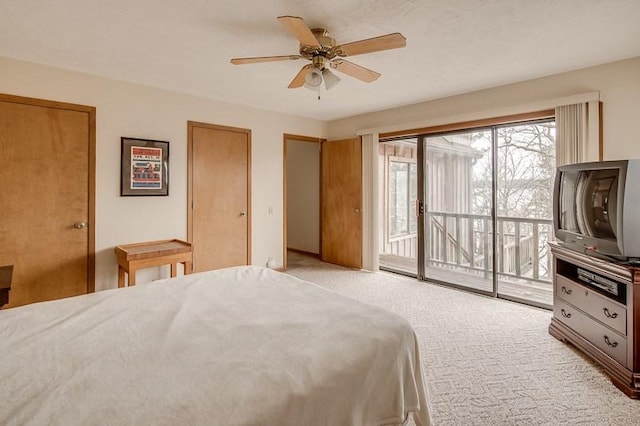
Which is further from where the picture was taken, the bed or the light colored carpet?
the light colored carpet

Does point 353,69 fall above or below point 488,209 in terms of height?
above

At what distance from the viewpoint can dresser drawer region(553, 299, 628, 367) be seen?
2.08m

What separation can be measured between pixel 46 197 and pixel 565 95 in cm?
516

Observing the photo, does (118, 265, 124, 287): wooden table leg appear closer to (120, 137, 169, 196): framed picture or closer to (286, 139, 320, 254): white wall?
(120, 137, 169, 196): framed picture

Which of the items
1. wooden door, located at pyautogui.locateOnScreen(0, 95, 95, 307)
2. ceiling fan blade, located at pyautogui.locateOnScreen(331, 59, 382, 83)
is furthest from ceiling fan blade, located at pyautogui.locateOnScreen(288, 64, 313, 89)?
wooden door, located at pyautogui.locateOnScreen(0, 95, 95, 307)

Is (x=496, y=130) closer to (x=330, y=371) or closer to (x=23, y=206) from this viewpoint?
(x=330, y=371)

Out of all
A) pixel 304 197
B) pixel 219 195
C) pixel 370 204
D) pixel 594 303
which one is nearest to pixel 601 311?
pixel 594 303

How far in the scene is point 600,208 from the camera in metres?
2.32

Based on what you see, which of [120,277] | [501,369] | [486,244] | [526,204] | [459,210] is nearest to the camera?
[501,369]

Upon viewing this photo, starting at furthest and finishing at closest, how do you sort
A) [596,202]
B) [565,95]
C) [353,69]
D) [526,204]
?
[526,204] → [565,95] → [353,69] → [596,202]

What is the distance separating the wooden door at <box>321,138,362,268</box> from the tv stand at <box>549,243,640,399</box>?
2753mm

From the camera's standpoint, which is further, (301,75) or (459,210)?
(459,210)

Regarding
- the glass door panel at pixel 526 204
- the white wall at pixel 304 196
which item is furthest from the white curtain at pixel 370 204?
the glass door panel at pixel 526 204

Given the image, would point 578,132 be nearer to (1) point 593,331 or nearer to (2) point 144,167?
(1) point 593,331
